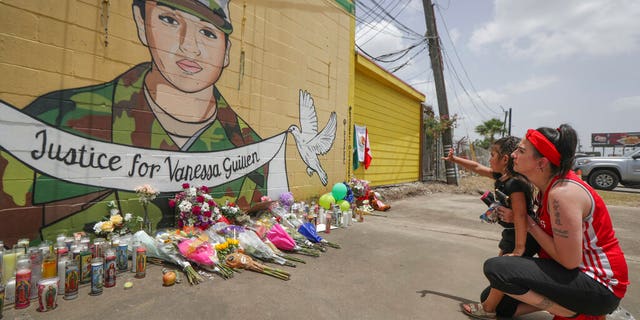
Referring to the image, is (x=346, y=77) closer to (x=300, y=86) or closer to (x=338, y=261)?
(x=300, y=86)

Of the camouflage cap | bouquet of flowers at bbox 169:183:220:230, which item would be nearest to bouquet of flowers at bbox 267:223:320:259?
bouquet of flowers at bbox 169:183:220:230

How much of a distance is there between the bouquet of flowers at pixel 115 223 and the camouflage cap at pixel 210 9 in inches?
109

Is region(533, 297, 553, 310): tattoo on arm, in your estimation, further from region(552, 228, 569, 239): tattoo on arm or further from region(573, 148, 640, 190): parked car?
region(573, 148, 640, 190): parked car

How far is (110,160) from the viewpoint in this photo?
11.8 feet

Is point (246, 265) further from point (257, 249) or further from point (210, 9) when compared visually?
point (210, 9)

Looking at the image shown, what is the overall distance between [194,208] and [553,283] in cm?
366

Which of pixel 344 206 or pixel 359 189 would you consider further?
pixel 359 189

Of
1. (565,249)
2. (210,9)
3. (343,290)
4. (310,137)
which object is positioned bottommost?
(343,290)

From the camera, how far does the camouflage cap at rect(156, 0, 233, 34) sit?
4234 millimetres

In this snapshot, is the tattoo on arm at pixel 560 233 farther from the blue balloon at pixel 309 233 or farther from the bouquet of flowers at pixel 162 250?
the bouquet of flowers at pixel 162 250

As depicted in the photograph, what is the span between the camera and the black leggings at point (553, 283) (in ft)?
5.82

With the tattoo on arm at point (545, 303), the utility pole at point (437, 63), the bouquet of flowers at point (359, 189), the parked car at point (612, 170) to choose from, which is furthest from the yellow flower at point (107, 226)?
the parked car at point (612, 170)

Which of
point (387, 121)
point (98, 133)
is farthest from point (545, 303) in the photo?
point (387, 121)

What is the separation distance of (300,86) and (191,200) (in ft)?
10.6
